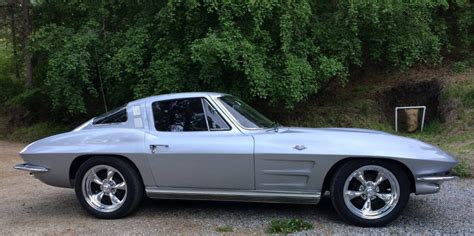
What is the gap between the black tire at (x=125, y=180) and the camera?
554 centimetres

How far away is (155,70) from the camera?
40.1ft

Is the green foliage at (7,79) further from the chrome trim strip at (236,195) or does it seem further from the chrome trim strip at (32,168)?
the chrome trim strip at (236,195)

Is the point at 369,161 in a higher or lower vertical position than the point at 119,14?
lower

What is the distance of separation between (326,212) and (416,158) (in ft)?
4.14

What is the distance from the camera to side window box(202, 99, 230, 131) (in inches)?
215

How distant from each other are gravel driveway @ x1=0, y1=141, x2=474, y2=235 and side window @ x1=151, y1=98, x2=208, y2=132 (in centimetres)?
102

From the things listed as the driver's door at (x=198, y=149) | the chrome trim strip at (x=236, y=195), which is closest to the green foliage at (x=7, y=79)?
the driver's door at (x=198, y=149)

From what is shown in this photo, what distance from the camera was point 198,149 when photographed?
17.5 ft

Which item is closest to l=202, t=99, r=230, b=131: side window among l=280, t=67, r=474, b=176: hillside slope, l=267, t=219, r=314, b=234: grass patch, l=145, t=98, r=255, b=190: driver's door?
l=145, t=98, r=255, b=190: driver's door

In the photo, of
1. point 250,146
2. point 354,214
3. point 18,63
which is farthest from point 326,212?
point 18,63

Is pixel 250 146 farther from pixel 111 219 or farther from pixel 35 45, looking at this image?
pixel 35 45

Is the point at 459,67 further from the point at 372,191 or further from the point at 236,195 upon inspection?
the point at 236,195

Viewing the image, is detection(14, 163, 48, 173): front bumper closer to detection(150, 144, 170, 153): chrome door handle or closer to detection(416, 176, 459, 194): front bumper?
detection(150, 144, 170, 153): chrome door handle

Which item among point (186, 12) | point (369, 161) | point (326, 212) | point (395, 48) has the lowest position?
point (326, 212)
